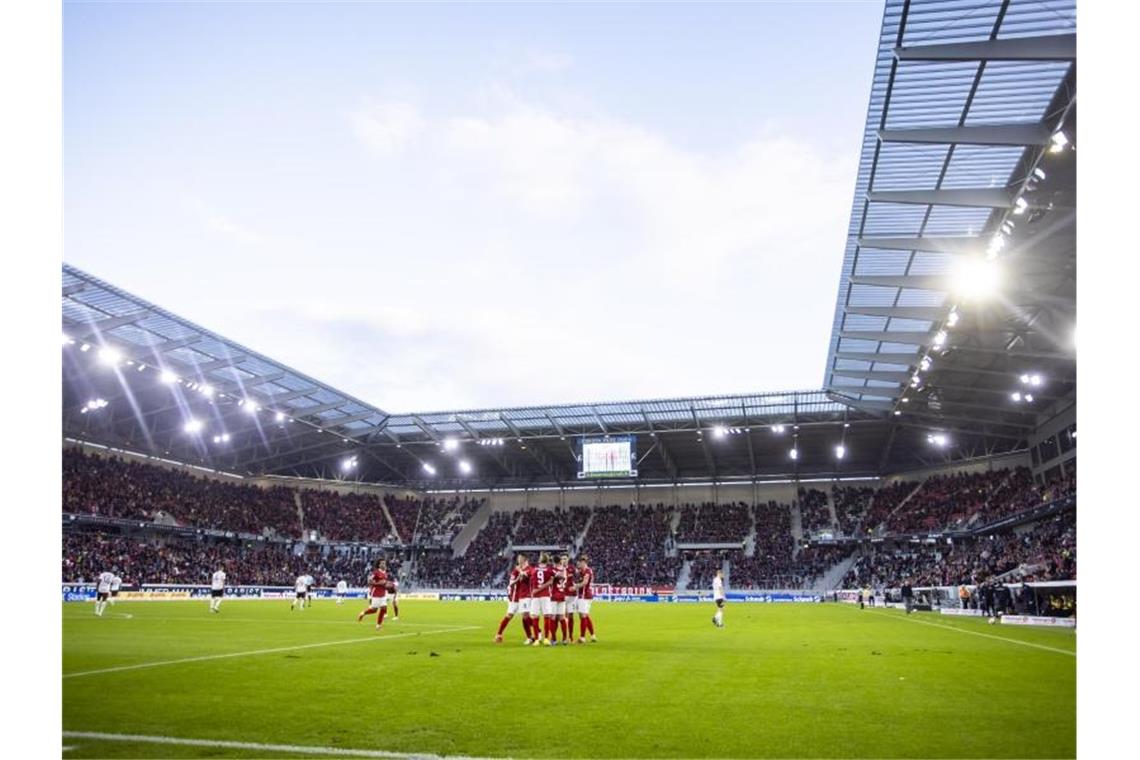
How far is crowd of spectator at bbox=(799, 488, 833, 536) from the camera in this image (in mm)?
65125

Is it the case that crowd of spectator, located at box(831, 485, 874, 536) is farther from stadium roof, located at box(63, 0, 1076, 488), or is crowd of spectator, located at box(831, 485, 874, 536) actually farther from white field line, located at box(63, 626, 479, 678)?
white field line, located at box(63, 626, 479, 678)

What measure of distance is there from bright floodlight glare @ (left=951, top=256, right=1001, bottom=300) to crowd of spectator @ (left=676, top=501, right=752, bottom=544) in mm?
38396

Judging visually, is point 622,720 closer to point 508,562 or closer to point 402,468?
point 508,562

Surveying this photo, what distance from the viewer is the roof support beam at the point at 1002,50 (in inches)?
691

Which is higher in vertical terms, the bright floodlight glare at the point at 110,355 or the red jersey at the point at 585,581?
the bright floodlight glare at the point at 110,355

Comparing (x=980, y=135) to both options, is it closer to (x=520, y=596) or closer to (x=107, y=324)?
(x=520, y=596)

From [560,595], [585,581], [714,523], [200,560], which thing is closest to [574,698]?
[560,595]

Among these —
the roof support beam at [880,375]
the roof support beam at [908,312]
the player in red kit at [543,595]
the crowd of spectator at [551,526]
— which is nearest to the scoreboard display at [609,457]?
the crowd of spectator at [551,526]

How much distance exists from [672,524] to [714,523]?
3.72 meters

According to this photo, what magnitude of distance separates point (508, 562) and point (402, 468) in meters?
14.6

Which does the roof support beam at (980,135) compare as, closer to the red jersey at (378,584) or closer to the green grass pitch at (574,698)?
the green grass pitch at (574,698)

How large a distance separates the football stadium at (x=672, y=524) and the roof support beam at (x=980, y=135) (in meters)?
0.11
